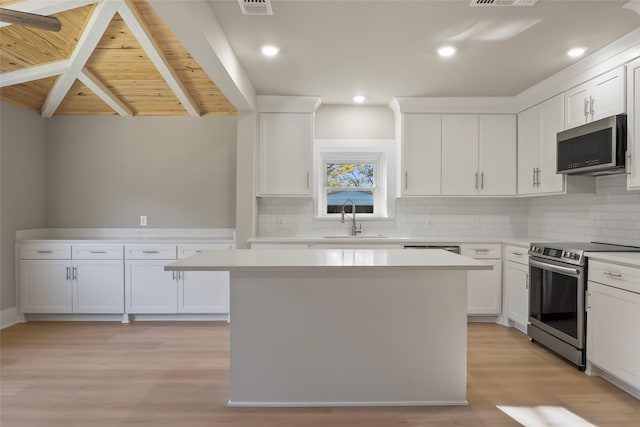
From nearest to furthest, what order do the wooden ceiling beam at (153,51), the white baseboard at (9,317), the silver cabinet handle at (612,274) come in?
the silver cabinet handle at (612,274) < the wooden ceiling beam at (153,51) < the white baseboard at (9,317)

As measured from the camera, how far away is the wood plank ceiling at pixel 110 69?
11.1 ft

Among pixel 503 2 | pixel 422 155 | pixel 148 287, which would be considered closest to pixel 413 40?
pixel 503 2

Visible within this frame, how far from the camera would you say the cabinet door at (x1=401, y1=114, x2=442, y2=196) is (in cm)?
467

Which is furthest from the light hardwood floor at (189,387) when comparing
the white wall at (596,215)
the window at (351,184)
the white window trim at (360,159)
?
the window at (351,184)

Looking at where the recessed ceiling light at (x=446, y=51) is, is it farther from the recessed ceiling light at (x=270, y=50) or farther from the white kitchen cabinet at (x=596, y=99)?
the recessed ceiling light at (x=270, y=50)

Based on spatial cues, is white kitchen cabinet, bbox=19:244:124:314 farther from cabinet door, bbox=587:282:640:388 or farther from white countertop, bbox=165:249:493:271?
cabinet door, bbox=587:282:640:388

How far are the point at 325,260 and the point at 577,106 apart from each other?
278 centimetres

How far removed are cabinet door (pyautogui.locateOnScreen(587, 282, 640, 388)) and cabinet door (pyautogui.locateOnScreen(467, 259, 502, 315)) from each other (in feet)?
4.51

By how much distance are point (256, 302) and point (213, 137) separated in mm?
2942

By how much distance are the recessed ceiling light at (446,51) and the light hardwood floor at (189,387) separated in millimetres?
2534

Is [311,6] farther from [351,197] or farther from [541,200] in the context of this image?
[541,200]

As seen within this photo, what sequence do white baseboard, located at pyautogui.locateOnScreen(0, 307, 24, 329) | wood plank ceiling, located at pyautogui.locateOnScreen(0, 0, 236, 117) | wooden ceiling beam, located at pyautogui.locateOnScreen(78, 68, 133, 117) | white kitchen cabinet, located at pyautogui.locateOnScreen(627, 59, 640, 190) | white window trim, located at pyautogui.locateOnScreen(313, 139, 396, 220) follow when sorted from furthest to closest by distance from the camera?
1. white window trim, located at pyautogui.locateOnScreen(313, 139, 396, 220)
2. white baseboard, located at pyautogui.locateOnScreen(0, 307, 24, 329)
3. wooden ceiling beam, located at pyautogui.locateOnScreen(78, 68, 133, 117)
4. wood plank ceiling, located at pyautogui.locateOnScreen(0, 0, 236, 117)
5. white kitchen cabinet, located at pyautogui.locateOnScreen(627, 59, 640, 190)

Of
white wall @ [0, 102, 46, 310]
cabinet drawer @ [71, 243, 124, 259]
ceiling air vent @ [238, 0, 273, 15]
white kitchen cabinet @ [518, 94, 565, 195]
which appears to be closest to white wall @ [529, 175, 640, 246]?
white kitchen cabinet @ [518, 94, 565, 195]

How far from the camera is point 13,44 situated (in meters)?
3.46
